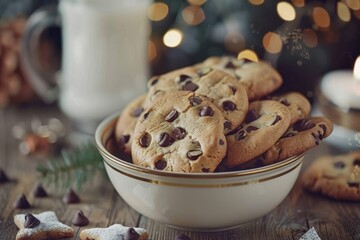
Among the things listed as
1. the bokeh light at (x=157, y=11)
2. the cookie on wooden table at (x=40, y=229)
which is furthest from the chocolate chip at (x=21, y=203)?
the bokeh light at (x=157, y=11)

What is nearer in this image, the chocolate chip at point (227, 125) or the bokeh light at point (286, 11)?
the chocolate chip at point (227, 125)

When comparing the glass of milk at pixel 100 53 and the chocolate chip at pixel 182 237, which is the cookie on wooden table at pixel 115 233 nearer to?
the chocolate chip at pixel 182 237

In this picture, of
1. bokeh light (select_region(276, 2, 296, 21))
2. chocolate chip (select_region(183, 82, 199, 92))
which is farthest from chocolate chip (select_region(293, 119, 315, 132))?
bokeh light (select_region(276, 2, 296, 21))

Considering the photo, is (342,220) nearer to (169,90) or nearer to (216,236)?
(216,236)

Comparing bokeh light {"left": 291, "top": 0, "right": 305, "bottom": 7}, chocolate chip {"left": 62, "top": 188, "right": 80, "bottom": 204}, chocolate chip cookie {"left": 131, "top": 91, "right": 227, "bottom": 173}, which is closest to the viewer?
chocolate chip cookie {"left": 131, "top": 91, "right": 227, "bottom": 173}

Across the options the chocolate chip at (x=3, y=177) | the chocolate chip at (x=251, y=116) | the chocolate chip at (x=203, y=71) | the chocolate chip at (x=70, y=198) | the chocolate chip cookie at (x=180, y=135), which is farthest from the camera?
the chocolate chip at (x=3, y=177)

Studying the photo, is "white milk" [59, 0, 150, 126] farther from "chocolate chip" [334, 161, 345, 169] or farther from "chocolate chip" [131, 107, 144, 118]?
"chocolate chip" [334, 161, 345, 169]

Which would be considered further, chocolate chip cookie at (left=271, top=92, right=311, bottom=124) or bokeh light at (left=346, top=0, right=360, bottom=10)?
bokeh light at (left=346, top=0, right=360, bottom=10)
